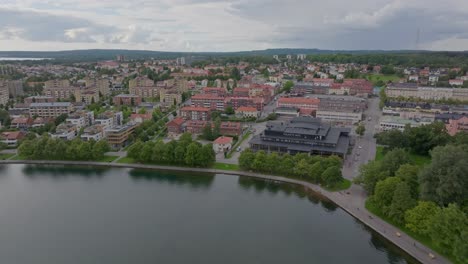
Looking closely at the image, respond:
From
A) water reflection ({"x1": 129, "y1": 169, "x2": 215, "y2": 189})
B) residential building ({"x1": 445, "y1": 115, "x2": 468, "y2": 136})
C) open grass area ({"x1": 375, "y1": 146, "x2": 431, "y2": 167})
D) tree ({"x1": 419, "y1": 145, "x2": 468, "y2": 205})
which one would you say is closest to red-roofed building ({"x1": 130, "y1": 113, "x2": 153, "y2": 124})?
water reflection ({"x1": 129, "y1": 169, "x2": 215, "y2": 189})

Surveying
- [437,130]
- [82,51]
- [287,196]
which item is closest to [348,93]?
[437,130]

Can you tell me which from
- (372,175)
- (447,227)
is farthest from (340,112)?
(447,227)

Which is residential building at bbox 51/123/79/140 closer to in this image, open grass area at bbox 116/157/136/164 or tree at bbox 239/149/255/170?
open grass area at bbox 116/157/136/164

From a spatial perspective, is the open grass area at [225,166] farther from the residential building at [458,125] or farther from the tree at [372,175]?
A: the residential building at [458,125]

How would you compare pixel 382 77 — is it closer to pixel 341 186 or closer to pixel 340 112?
pixel 340 112

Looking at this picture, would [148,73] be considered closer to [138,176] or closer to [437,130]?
[138,176]

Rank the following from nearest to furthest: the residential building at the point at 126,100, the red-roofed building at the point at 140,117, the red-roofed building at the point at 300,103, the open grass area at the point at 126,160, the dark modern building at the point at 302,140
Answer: the dark modern building at the point at 302,140 < the open grass area at the point at 126,160 < the red-roofed building at the point at 140,117 < the red-roofed building at the point at 300,103 < the residential building at the point at 126,100

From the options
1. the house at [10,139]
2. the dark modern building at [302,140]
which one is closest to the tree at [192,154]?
the dark modern building at [302,140]
